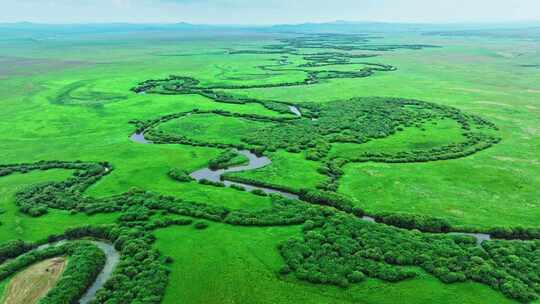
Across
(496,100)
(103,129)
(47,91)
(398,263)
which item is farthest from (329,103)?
(47,91)

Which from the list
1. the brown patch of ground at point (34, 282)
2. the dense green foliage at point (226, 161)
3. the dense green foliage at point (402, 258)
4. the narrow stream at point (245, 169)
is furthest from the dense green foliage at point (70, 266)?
the dense green foliage at point (226, 161)

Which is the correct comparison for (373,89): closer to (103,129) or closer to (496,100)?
(496,100)

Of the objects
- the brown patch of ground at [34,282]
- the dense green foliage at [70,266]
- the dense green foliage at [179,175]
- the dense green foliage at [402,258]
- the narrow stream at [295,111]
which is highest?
the narrow stream at [295,111]

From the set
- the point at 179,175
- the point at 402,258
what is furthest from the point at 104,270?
the point at 402,258

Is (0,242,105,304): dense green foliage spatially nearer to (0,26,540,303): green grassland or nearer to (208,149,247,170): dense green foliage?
(0,26,540,303): green grassland

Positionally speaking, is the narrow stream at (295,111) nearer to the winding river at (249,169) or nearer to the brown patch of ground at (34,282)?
the winding river at (249,169)

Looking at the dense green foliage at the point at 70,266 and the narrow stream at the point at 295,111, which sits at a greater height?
the narrow stream at the point at 295,111
